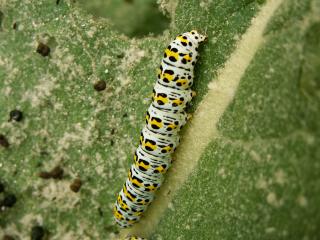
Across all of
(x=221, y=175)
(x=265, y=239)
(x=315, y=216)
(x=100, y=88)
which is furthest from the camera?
(x=100, y=88)

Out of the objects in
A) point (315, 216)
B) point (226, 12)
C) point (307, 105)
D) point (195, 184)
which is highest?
point (226, 12)

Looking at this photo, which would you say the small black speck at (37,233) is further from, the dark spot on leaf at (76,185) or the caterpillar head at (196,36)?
the caterpillar head at (196,36)

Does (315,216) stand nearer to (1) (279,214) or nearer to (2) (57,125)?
(1) (279,214)

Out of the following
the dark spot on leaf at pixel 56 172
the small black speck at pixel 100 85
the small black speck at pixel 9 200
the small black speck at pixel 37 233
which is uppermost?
the small black speck at pixel 100 85

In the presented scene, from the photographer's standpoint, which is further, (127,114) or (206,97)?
(127,114)

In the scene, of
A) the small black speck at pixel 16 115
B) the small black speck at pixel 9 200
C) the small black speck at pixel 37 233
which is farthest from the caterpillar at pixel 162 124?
the small black speck at pixel 16 115

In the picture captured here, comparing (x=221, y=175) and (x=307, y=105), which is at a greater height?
(x=307, y=105)

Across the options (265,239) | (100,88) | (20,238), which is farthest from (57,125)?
(265,239)
